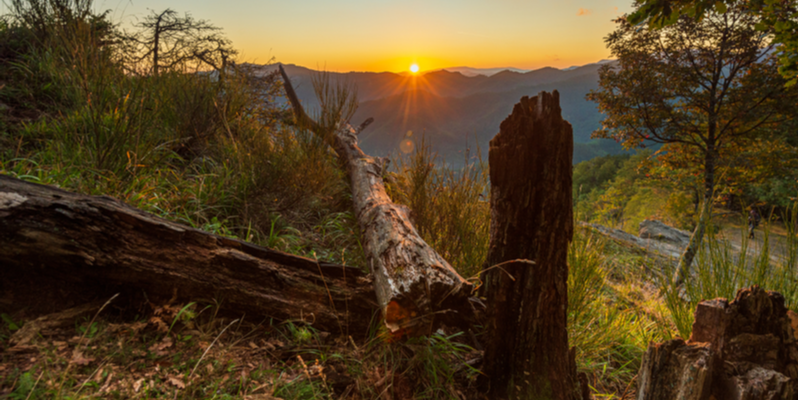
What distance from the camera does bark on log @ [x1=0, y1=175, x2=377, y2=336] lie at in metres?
1.77

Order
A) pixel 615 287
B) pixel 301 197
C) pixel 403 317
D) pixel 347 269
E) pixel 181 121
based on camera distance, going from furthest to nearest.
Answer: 1. pixel 615 287
2. pixel 181 121
3. pixel 301 197
4. pixel 347 269
5. pixel 403 317

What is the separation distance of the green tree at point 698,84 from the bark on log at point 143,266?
27.4 ft

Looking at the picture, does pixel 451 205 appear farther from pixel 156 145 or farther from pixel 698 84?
pixel 698 84

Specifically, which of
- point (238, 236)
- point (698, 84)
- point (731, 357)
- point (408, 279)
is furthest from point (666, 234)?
point (238, 236)

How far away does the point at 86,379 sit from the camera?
148 centimetres

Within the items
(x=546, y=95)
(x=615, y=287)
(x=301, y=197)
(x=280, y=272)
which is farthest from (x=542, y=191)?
(x=615, y=287)

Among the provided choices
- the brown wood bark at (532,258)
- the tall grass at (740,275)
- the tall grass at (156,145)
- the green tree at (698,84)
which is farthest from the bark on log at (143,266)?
the green tree at (698,84)

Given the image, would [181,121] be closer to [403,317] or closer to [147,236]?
[147,236]

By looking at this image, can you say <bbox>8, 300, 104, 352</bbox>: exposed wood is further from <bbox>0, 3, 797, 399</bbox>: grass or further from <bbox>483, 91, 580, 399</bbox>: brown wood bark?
<bbox>483, 91, 580, 399</bbox>: brown wood bark

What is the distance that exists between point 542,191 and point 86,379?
7.00 feet

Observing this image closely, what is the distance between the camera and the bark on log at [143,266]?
1771 mm

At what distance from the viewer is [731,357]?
4.69 ft

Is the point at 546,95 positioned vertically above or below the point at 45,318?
above

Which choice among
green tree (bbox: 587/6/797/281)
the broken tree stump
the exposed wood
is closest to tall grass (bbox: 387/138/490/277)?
the broken tree stump
